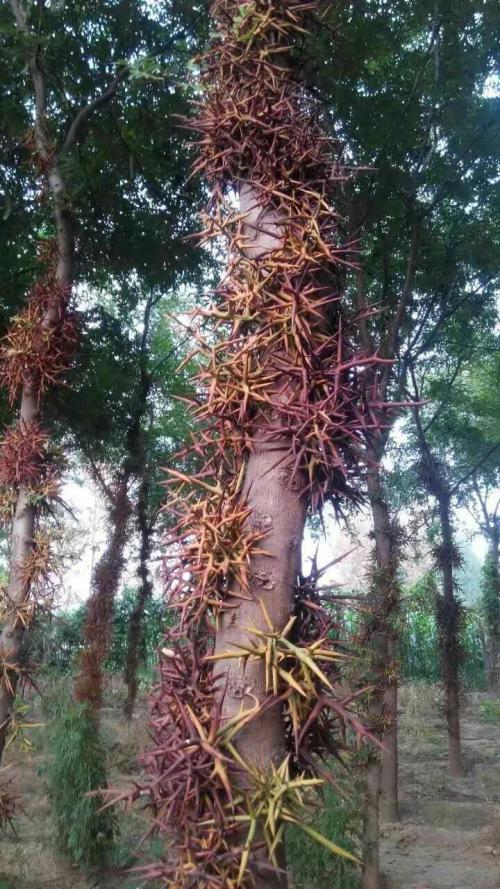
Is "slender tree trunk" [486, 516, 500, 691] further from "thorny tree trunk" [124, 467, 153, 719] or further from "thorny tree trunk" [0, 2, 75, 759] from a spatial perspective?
"thorny tree trunk" [0, 2, 75, 759]

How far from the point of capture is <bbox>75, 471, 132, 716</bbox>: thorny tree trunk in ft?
28.5

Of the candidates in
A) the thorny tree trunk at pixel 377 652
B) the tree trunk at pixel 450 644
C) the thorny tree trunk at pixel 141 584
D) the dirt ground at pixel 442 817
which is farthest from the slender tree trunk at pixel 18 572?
the tree trunk at pixel 450 644

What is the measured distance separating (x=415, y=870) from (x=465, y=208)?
6779mm

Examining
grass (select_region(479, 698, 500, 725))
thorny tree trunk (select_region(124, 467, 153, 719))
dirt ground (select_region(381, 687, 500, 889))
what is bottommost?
dirt ground (select_region(381, 687, 500, 889))

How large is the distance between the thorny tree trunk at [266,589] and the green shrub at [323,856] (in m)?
3.67

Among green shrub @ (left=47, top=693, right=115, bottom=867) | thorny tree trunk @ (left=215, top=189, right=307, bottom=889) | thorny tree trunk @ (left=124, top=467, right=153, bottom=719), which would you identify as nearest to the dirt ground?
green shrub @ (left=47, top=693, right=115, bottom=867)

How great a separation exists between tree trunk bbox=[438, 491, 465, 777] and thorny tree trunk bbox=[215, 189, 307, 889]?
374 inches

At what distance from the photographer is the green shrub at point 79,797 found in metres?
5.14

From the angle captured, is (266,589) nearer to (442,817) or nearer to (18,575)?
(18,575)

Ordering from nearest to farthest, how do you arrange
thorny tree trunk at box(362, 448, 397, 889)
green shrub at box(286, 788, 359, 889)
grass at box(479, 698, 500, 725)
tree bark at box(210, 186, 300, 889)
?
tree bark at box(210, 186, 300, 889), green shrub at box(286, 788, 359, 889), thorny tree trunk at box(362, 448, 397, 889), grass at box(479, 698, 500, 725)

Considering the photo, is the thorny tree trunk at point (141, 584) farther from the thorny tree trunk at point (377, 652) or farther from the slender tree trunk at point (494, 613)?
the slender tree trunk at point (494, 613)

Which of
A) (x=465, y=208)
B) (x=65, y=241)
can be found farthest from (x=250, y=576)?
(x=465, y=208)

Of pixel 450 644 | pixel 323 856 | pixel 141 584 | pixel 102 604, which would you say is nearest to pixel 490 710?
pixel 450 644

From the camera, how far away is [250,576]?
1049mm
